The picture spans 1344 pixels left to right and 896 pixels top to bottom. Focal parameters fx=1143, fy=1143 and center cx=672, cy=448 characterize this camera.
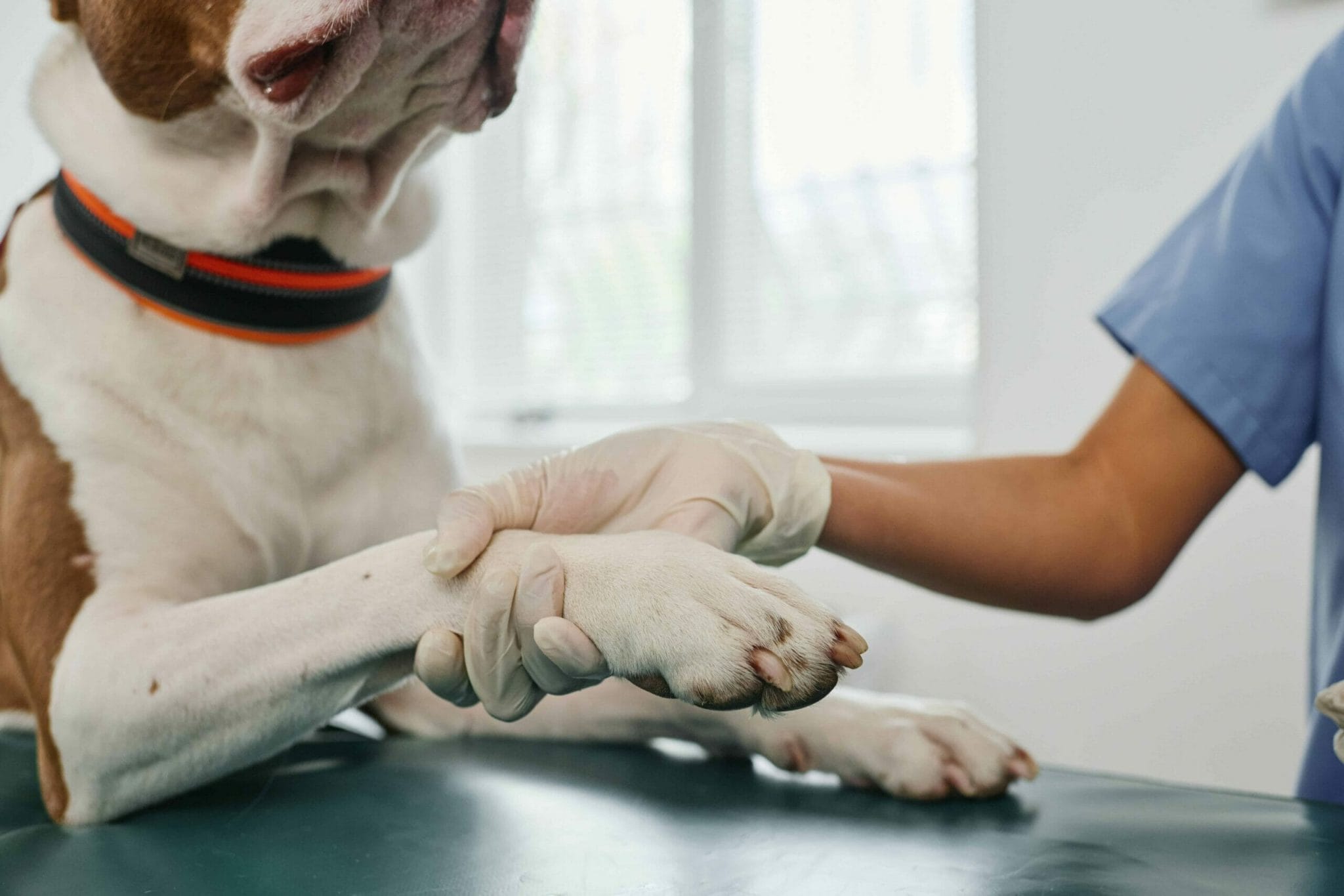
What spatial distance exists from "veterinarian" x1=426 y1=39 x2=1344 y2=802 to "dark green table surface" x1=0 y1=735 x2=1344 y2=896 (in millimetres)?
193

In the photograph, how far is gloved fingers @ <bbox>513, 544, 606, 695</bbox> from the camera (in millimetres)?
656

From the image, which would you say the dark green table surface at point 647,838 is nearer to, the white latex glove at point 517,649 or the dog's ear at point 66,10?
the white latex glove at point 517,649

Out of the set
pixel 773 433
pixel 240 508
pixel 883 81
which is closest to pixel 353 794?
pixel 240 508

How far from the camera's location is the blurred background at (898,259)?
193 centimetres

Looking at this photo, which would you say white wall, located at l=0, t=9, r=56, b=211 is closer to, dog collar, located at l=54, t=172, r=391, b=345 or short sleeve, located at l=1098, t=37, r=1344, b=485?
dog collar, located at l=54, t=172, r=391, b=345

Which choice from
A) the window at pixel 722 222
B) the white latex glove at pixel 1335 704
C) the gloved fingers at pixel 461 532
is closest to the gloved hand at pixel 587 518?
the gloved fingers at pixel 461 532

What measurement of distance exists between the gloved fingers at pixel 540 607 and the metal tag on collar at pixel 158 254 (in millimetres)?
519

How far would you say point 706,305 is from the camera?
299cm

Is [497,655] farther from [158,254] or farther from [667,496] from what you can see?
[158,254]

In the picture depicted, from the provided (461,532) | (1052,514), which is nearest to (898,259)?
(1052,514)

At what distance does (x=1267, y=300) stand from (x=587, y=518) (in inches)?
27.3

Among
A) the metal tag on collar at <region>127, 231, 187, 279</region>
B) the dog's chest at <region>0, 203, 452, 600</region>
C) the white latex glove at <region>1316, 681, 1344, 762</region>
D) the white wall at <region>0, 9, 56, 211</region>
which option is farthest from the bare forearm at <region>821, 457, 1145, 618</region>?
the white wall at <region>0, 9, 56, 211</region>

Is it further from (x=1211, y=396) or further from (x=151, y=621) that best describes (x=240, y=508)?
(x=1211, y=396)

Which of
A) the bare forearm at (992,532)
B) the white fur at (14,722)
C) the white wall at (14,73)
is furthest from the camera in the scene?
the white wall at (14,73)
